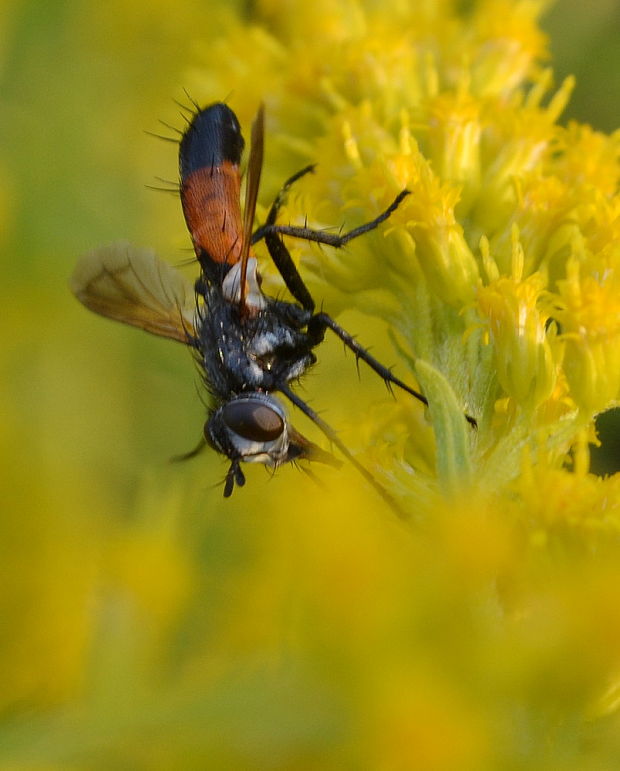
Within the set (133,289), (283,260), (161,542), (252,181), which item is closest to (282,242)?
(283,260)

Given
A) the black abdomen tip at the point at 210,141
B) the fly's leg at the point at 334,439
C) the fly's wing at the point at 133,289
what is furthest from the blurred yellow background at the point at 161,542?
A: the black abdomen tip at the point at 210,141

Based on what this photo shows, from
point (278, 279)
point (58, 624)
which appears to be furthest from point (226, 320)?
point (58, 624)

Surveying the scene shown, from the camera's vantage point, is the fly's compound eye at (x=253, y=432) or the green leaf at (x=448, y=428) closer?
the green leaf at (x=448, y=428)

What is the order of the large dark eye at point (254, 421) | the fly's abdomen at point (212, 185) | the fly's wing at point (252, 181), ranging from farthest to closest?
the fly's abdomen at point (212, 185)
the fly's wing at point (252, 181)
the large dark eye at point (254, 421)

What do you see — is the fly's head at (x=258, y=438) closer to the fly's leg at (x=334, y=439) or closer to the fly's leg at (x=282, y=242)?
the fly's leg at (x=334, y=439)

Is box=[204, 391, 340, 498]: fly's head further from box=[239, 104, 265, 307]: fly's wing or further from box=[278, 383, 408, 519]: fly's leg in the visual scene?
box=[239, 104, 265, 307]: fly's wing
